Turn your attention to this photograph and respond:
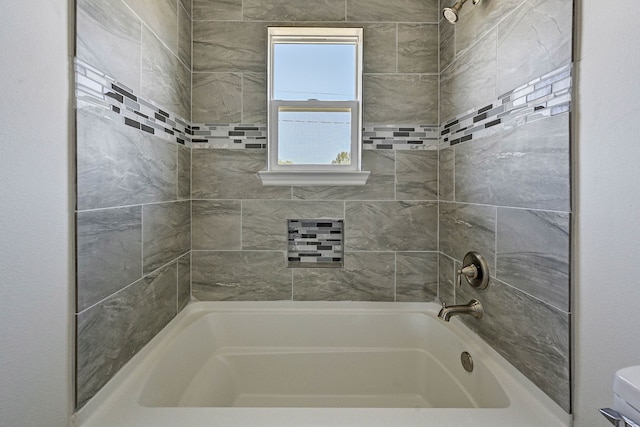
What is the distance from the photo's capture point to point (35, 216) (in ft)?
2.39

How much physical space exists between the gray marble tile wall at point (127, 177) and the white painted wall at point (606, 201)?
1.37 meters

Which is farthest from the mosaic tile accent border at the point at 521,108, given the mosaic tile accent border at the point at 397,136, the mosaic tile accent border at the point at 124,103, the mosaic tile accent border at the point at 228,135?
the mosaic tile accent border at the point at 124,103

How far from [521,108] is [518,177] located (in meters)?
0.24

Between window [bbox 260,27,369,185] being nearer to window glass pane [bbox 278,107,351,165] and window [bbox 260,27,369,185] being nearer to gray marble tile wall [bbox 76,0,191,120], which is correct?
window glass pane [bbox 278,107,351,165]

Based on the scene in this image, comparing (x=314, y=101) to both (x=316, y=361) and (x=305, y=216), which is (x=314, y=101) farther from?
(x=316, y=361)

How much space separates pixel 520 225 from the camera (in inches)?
42.7

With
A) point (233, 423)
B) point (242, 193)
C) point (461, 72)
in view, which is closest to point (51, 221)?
point (233, 423)

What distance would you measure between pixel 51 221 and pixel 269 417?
78cm

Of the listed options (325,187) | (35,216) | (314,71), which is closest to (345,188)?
(325,187)

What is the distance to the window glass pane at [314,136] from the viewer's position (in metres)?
1.82

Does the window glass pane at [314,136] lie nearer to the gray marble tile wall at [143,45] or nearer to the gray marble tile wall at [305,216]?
the gray marble tile wall at [305,216]

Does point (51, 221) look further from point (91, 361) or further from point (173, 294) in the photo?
point (173, 294)

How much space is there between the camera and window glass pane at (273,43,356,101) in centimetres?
182

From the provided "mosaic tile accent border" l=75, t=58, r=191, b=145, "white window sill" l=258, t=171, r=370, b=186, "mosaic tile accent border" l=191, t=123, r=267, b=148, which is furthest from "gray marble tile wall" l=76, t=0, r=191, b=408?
"white window sill" l=258, t=171, r=370, b=186
